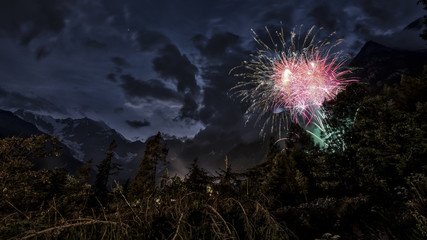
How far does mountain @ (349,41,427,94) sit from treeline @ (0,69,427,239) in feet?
339

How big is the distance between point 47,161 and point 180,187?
259 meters

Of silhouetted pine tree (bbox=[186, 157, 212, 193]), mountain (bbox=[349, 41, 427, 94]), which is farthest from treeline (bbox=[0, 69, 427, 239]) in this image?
mountain (bbox=[349, 41, 427, 94])

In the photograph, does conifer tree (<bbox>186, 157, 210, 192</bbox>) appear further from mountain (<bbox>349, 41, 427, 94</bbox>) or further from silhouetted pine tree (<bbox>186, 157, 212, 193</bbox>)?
mountain (<bbox>349, 41, 427, 94</bbox>)

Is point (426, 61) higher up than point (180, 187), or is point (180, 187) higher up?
point (426, 61)

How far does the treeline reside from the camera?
2611 millimetres

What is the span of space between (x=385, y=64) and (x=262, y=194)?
17242 cm

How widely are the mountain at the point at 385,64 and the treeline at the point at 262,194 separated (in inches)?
4066

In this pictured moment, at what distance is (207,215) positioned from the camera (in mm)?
2945

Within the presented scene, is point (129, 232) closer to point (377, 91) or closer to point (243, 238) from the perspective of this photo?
point (243, 238)

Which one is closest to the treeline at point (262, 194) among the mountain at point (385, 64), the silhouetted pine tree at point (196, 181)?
the silhouetted pine tree at point (196, 181)

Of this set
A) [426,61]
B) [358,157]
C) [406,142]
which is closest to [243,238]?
[406,142]

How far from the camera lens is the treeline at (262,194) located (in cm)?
261

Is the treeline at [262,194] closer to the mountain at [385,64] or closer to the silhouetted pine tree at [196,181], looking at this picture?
the silhouetted pine tree at [196,181]

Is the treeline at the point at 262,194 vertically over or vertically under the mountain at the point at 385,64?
under
